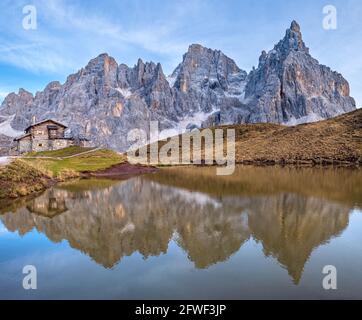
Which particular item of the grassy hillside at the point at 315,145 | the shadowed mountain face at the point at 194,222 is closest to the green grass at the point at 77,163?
the shadowed mountain face at the point at 194,222

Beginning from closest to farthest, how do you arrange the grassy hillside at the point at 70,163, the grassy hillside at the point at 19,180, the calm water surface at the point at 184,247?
the calm water surface at the point at 184,247 < the grassy hillside at the point at 19,180 < the grassy hillside at the point at 70,163

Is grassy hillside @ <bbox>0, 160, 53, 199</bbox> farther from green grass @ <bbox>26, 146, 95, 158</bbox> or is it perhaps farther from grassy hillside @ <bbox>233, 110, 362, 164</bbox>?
grassy hillside @ <bbox>233, 110, 362, 164</bbox>

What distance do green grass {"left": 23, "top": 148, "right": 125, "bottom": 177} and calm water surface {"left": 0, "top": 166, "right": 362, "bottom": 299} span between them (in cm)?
2437

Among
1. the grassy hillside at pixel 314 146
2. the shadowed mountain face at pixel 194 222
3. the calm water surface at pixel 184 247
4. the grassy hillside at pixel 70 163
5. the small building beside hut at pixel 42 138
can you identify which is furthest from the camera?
the small building beside hut at pixel 42 138

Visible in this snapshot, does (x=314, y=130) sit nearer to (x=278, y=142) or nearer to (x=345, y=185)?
(x=278, y=142)

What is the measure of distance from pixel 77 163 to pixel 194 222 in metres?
51.3

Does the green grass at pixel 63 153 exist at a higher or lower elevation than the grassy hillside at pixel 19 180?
higher

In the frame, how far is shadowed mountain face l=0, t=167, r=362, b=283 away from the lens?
1617cm

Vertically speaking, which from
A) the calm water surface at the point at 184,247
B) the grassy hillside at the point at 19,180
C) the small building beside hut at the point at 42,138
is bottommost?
the calm water surface at the point at 184,247

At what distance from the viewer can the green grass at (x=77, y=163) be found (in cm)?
5400

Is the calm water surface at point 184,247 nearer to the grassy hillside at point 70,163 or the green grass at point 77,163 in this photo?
the grassy hillside at point 70,163

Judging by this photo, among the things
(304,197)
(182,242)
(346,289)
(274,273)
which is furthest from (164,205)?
(346,289)

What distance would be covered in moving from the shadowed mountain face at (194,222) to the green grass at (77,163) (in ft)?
71.3

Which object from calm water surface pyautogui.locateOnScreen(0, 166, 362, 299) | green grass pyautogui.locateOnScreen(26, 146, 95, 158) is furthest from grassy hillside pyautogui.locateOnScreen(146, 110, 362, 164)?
calm water surface pyautogui.locateOnScreen(0, 166, 362, 299)
